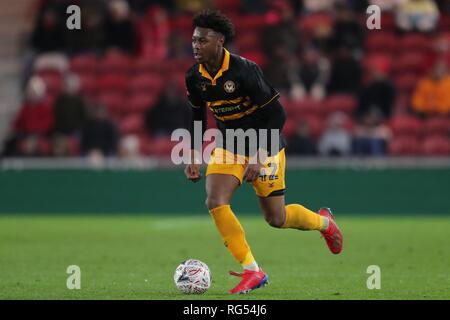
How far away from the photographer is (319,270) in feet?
34.8

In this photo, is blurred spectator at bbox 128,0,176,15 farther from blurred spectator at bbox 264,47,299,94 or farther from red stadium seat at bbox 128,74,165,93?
blurred spectator at bbox 264,47,299,94

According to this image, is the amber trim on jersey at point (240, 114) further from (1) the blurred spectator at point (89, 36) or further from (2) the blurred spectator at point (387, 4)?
(1) the blurred spectator at point (89, 36)

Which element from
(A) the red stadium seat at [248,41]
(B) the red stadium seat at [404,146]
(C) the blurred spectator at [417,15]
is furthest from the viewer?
(A) the red stadium seat at [248,41]

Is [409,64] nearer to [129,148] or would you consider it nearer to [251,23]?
[251,23]

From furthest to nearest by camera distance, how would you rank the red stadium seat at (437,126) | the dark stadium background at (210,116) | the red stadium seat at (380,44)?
1. the red stadium seat at (380,44)
2. the red stadium seat at (437,126)
3. the dark stadium background at (210,116)

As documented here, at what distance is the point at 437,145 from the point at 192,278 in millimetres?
10735

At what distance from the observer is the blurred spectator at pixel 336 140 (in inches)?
715

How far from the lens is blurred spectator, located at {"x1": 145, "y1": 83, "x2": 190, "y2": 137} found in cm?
1878

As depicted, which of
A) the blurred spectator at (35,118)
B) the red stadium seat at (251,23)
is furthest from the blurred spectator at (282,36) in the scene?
the blurred spectator at (35,118)

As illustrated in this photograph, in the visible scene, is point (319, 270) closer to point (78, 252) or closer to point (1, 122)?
point (78, 252)

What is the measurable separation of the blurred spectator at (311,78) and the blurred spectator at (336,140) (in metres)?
1.11

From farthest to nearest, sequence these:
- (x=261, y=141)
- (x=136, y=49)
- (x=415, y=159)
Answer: (x=136, y=49), (x=415, y=159), (x=261, y=141)
